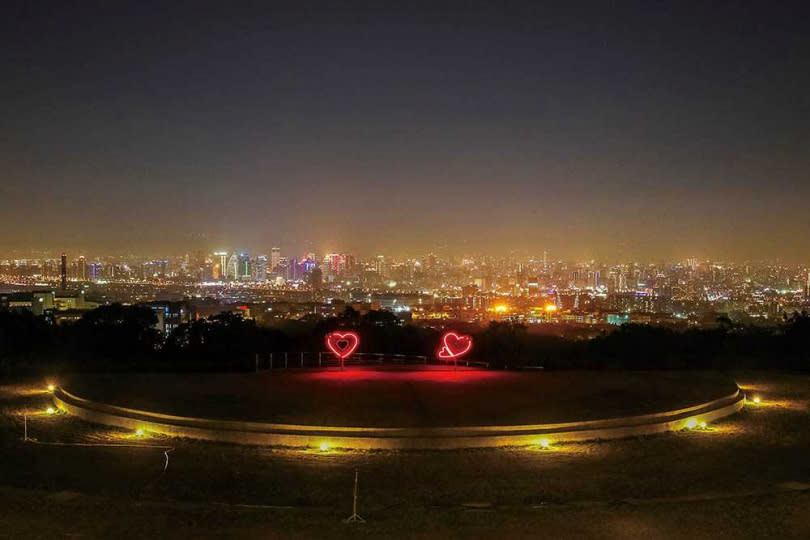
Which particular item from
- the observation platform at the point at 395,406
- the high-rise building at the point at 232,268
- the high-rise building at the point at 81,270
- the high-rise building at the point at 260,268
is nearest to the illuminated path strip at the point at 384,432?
the observation platform at the point at 395,406

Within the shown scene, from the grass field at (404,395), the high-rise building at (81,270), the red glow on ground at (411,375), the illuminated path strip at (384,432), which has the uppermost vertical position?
the high-rise building at (81,270)

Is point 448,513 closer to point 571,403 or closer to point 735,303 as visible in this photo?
point 571,403

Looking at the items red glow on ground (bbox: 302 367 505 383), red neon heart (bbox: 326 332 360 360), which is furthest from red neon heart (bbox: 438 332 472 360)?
red neon heart (bbox: 326 332 360 360)

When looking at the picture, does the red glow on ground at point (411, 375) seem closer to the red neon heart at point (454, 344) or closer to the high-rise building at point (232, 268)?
the red neon heart at point (454, 344)

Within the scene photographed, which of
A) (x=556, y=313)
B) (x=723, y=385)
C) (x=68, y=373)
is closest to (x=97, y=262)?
(x=556, y=313)

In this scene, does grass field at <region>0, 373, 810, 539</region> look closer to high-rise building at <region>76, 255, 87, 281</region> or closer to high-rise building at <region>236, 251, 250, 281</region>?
high-rise building at <region>236, 251, 250, 281</region>

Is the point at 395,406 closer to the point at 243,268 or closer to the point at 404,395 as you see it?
the point at 404,395
